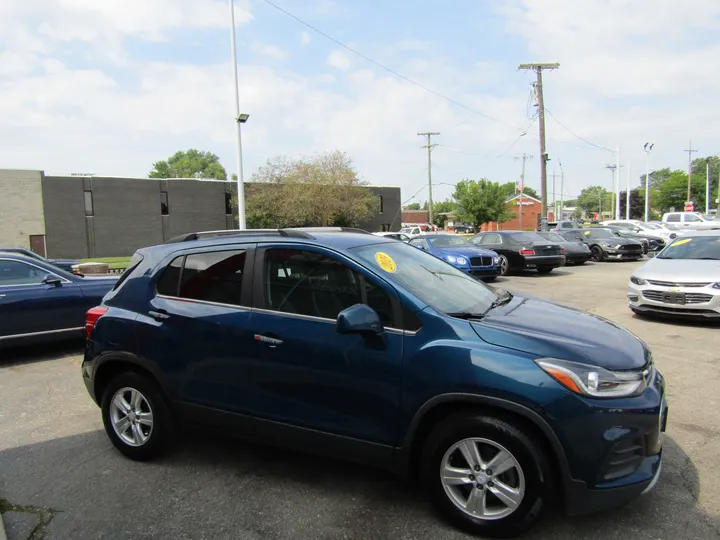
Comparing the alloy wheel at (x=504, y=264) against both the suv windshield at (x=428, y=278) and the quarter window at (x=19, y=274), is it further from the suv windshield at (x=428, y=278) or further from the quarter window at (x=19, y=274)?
the quarter window at (x=19, y=274)

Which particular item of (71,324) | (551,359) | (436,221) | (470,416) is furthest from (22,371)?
(436,221)

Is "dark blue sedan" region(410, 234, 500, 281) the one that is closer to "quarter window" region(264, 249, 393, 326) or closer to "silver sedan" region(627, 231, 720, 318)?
"silver sedan" region(627, 231, 720, 318)

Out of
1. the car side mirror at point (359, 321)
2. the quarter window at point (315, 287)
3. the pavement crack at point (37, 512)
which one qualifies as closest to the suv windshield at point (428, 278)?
the quarter window at point (315, 287)

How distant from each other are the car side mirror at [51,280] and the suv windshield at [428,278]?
539 centimetres

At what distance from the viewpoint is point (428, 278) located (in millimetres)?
3354

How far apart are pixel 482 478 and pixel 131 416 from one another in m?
2.65

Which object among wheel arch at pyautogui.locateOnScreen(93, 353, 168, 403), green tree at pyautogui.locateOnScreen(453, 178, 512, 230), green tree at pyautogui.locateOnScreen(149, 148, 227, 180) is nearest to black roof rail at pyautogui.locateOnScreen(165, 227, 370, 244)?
wheel arch at pyautogui.locateOnScreen(93, 353, 168, 403)

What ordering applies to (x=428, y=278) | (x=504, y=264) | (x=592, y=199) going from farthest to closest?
(x=592, y=199) → (x=504, y=264) → (x=428, y=278)

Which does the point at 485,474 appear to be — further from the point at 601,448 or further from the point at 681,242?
the point at 681,242

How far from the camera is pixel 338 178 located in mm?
38750

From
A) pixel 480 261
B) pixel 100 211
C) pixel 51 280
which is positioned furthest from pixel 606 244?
pixel 100 211

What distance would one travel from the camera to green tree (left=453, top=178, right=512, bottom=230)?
5425cm

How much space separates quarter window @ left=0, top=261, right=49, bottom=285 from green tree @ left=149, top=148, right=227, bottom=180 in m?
100

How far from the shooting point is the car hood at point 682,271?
759cm
